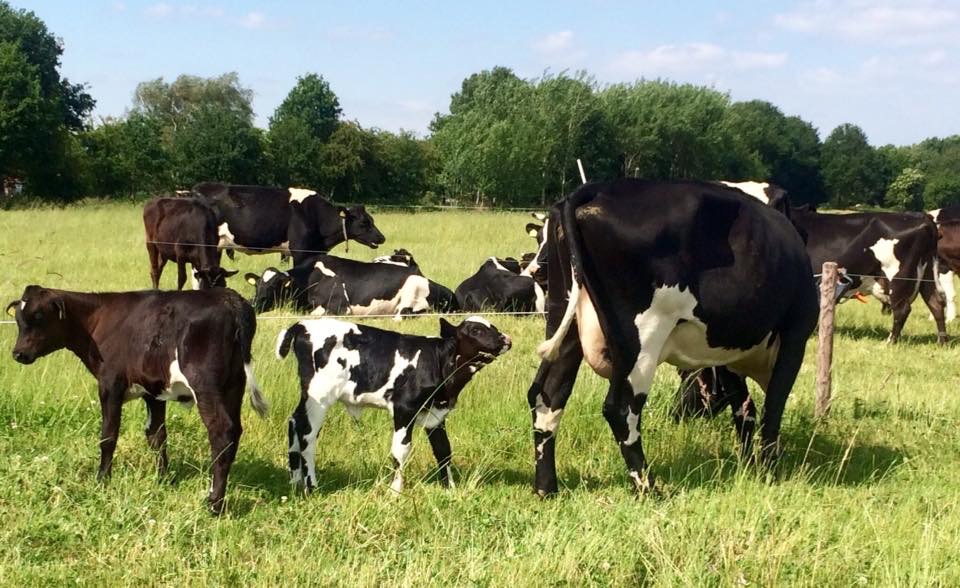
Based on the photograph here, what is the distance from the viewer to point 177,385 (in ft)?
17.3

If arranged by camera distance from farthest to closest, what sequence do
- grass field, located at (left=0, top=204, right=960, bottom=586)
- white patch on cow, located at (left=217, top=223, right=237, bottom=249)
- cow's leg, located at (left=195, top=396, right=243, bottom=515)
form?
1. white patch on cow, located at (left=217, top=223, right=237, bottom=249)
2. cow's leg, located at (left=195, top=396, right=243, bottom=515)
3. grass field, located at (left=0, top=204, right=960, bottom=586)

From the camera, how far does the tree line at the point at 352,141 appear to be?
45281mm

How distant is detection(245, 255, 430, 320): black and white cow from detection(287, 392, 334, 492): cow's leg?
7015 millimetres

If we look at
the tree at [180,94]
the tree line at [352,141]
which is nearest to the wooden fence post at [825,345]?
the tree line at [352,141]

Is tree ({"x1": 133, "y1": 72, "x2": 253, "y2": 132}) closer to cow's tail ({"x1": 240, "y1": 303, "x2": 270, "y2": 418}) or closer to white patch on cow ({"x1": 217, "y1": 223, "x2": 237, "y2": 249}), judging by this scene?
white patch on cow ({"x1": 217, "y1": 223, "x2": 237, "y2": 249})

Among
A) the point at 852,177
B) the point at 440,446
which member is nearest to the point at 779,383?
the point at 440,446

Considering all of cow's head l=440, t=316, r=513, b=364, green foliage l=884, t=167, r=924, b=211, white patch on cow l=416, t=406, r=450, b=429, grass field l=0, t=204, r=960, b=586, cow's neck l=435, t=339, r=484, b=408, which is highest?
green foliage l=884, t=167, r=924, b=211

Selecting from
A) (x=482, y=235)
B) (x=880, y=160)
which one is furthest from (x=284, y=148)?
(x=880, y=160)

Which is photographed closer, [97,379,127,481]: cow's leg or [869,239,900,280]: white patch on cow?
[97,379,127,481]: cow's leg

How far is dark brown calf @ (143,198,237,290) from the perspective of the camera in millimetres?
14250

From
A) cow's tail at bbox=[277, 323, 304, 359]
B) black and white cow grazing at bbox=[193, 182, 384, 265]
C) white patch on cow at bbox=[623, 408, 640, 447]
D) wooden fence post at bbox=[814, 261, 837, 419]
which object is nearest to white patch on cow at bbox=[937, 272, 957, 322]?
wooden fence post at bbox=[814, 261, 837, 419]

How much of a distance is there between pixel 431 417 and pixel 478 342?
567 millimetres

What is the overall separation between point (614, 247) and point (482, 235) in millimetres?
21150

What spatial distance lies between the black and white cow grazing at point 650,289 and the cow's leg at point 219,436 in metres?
1.85
